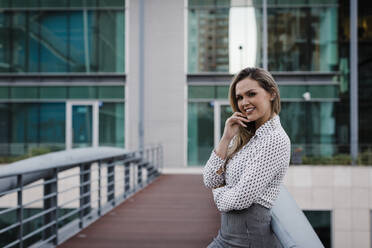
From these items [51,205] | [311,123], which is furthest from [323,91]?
[51,205]

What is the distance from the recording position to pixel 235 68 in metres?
17.0

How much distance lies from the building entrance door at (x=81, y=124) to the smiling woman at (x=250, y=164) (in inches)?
612

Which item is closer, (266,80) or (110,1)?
(266,80)

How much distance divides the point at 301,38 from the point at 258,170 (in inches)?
646

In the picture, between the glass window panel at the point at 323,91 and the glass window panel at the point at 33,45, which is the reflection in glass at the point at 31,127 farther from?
the glass window panel at the point at 323,91

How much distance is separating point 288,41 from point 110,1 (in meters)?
8.03

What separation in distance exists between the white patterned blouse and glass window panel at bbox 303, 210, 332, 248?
1395 centimetres

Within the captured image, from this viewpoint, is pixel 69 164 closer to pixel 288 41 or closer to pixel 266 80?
pixel 266 80

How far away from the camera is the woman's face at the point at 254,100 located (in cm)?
179

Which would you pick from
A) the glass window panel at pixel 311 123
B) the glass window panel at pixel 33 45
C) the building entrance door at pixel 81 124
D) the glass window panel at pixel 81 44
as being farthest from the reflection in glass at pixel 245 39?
the glass window panel at pixel 33 45

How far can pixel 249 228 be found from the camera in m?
1.70

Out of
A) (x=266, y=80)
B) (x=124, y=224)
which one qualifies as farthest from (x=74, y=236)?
(x=266, y=80)

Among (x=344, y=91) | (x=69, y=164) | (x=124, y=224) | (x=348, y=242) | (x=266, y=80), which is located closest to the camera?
(x=266, y=80)

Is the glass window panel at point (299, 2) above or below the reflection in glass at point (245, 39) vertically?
above
